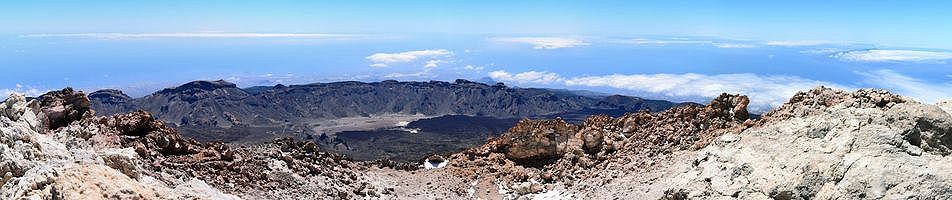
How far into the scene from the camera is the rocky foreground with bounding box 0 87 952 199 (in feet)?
53.2

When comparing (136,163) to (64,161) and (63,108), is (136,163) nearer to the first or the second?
(64,161)

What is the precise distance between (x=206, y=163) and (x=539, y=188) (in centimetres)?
1201

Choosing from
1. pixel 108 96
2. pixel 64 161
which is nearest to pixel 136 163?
pixel 64 161

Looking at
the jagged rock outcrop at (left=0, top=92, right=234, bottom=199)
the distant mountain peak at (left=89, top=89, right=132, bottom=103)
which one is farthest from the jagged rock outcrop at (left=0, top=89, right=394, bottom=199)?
the distant mountain peak at (left=89, top=89, right=132, bottom=103)

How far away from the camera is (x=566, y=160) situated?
3130cm

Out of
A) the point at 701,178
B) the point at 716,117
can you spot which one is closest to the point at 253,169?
the point at 701,178

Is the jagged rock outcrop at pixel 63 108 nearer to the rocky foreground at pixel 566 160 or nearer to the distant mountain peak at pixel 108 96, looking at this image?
the rocky foreground at pixel 566 160

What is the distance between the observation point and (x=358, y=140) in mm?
133875

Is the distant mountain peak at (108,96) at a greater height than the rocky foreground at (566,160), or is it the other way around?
the rocky foreground at (566,160)

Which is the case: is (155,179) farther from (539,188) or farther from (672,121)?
(672,121)

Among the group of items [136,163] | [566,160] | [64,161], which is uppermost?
[64,161]

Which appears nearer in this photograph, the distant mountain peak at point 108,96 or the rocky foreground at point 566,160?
the rocky foreground at point 566,160

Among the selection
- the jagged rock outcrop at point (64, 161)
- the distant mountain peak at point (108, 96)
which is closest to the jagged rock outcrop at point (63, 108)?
the jagged rock outcrop at point (64, 161)

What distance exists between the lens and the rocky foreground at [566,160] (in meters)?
16.2
